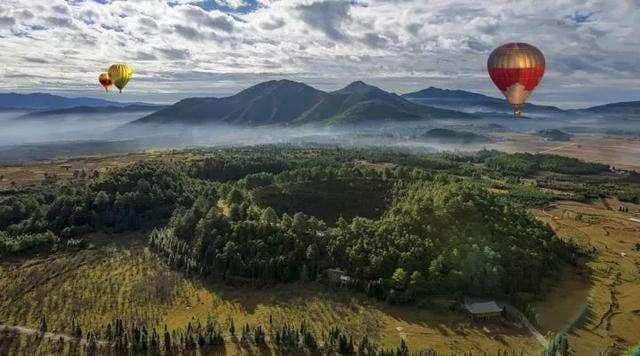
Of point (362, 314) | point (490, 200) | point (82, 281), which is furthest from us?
point (490, 200)

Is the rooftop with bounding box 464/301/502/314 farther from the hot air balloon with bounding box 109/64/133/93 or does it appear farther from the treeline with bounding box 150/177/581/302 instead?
the hot air balloon with bounding box 109/64/133/93

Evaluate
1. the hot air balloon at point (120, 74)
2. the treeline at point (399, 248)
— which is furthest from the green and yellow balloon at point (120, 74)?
the treeline at point (399, 248)

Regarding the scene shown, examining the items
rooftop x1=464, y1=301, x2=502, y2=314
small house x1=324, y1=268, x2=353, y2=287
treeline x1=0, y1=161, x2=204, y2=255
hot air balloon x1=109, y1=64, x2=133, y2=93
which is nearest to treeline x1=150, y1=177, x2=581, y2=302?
small house x1=324, y1=268, x2=353, y2=287

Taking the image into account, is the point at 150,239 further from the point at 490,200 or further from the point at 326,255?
the point at 490,200

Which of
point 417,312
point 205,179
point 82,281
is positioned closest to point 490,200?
point 417,312

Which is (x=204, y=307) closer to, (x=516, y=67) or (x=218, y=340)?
(x=218, y=340)

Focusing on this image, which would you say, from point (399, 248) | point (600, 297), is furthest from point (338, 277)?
point (600, 297)

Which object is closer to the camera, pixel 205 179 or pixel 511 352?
pixel 511 352
